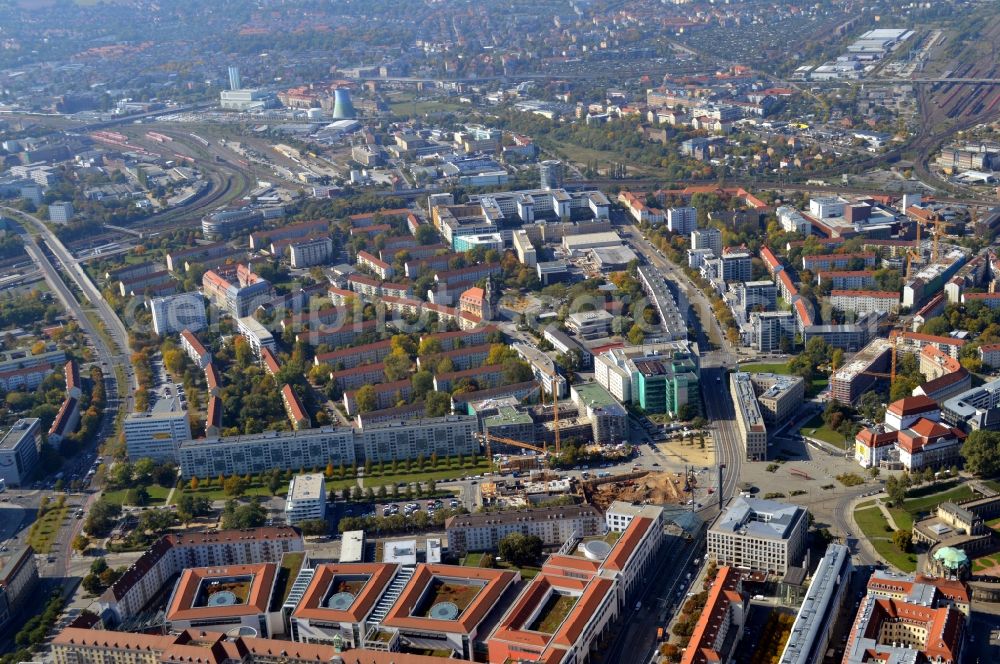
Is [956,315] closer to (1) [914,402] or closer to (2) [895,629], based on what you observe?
(1) [914,402]

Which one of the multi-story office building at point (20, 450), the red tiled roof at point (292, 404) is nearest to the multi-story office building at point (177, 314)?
the red tiled roof at point (292, 404)

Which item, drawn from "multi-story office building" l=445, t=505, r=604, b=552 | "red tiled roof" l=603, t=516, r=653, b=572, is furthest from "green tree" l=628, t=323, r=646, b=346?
"red tiled roof" l=603, t=516, r=653, b=572

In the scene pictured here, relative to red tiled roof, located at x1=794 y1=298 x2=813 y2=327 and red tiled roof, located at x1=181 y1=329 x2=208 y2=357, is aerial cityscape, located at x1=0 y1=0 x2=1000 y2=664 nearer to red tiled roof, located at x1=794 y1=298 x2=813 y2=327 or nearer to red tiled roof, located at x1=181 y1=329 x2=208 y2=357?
red tiled roof, located at x1=181 y1=329 x2=208 y2=357

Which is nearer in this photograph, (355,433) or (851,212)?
(355,433)

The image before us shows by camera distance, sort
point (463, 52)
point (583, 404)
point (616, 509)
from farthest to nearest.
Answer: point (463, 52), point (583, 404), point (616, 509)

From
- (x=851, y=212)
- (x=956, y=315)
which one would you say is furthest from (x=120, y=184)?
(x=956, y=315)

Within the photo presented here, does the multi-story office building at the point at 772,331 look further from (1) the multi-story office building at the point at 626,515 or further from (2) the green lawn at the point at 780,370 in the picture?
(1) the multi-story office building at the point at 626,515
